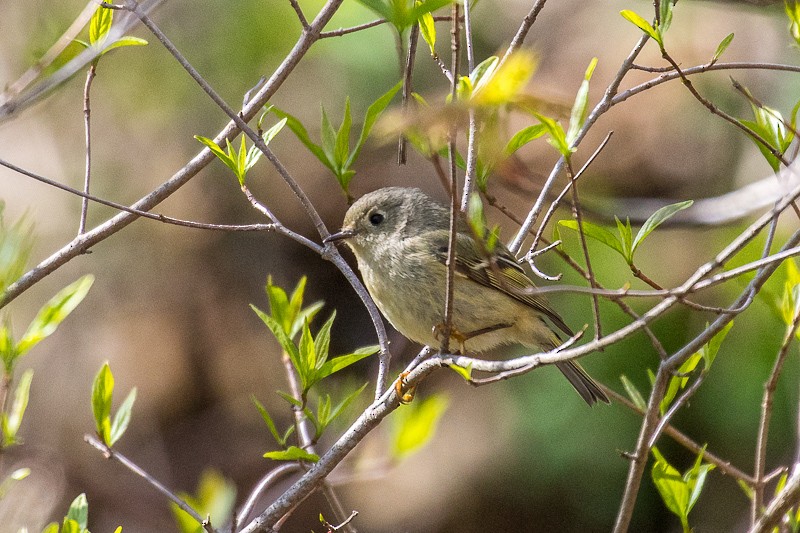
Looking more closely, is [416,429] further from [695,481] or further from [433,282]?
[433,282]

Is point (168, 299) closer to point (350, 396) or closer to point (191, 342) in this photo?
point (191, 342)

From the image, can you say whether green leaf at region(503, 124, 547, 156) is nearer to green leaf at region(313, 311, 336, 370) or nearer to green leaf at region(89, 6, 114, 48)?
green leaf at region(313, 311, 336, 370)

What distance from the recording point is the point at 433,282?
2.69 metres

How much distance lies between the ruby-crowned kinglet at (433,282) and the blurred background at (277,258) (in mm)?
1371

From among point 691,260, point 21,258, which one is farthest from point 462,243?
point 691,260

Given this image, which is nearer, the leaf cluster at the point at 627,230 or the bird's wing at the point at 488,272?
the leaf cluster at the point at 627,230

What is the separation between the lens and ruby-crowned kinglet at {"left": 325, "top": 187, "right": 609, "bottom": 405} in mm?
2658

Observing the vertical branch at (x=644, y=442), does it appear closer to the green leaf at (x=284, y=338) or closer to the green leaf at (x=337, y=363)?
the green leaf at (x=337, y=363)

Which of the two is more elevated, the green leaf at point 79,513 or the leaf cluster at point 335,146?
the leaf cluster at point 335,146

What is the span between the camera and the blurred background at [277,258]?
455 cm

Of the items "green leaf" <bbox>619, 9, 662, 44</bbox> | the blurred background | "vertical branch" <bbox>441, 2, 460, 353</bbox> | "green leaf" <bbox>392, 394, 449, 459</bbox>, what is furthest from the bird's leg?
the blurred background

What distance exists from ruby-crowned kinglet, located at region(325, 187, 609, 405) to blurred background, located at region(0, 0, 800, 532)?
4.50 feet

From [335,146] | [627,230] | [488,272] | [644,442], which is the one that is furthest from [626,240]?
[488,272]

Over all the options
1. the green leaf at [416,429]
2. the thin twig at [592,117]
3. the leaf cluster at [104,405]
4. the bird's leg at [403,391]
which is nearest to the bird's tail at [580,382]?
the thin twig at [592,117]
